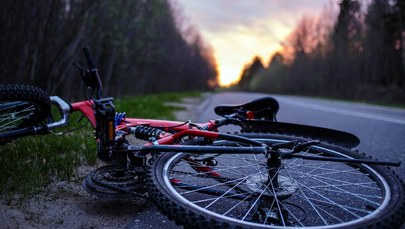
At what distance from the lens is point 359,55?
1535 inches

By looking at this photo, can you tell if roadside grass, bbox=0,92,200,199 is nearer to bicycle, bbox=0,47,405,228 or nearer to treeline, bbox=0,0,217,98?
bicycle, bbox=0,47,405,228

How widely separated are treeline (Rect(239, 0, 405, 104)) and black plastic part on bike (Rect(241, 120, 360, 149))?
20.4m

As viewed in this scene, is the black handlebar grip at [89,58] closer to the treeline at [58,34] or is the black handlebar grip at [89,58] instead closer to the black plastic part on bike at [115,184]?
the black plastic part on bike at [115,184]

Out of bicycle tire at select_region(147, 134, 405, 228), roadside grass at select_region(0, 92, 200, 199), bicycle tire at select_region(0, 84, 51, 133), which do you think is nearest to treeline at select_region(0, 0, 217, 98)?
roadside grass at select_region(0, 92, 200, 199)

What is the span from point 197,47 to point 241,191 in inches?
2478

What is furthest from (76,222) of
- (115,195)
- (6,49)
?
(6,49)

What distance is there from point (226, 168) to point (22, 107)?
1623mm

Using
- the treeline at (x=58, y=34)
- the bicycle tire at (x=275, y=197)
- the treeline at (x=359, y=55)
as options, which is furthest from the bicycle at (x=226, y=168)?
the treeline at (x=359, y=55)

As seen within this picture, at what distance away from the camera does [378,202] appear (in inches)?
82.5

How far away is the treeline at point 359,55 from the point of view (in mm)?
29594

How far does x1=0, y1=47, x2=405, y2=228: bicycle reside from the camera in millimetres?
2037

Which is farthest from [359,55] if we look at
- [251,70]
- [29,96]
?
[251,70]

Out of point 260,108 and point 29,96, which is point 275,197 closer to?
point 260,108

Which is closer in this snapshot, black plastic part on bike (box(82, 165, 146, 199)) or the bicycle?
the bicycle
